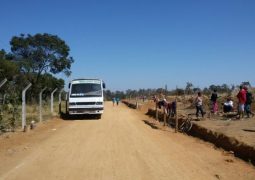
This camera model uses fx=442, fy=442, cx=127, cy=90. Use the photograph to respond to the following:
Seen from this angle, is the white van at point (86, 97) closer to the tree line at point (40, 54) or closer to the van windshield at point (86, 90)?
the van windshield at point (86, 90)

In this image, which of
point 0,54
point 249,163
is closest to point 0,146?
point 249,163

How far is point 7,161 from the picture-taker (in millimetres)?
12305

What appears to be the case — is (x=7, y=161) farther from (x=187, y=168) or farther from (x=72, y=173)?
(x=187, y=168)

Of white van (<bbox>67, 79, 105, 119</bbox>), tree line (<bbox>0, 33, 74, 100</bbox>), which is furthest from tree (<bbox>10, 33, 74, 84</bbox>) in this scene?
white van (<bbox>67, 79, 105, 119</bbox>)

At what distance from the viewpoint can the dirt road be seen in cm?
1038

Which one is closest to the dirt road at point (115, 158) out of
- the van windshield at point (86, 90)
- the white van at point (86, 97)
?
the white van at point (86, 97)

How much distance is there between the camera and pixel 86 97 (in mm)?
28797

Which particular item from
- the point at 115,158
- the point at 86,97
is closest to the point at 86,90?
the point at 86,97

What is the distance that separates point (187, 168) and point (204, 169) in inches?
16.5

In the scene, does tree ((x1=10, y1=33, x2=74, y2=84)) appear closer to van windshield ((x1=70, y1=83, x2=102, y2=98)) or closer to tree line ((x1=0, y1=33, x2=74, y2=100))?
tree line ((x1=0, y1=33, x2=74, y2=100))

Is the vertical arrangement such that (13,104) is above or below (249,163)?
above

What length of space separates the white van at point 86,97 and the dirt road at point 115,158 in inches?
393

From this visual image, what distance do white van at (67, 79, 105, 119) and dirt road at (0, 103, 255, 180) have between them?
32.7ft

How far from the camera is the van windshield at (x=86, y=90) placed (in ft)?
94.9
